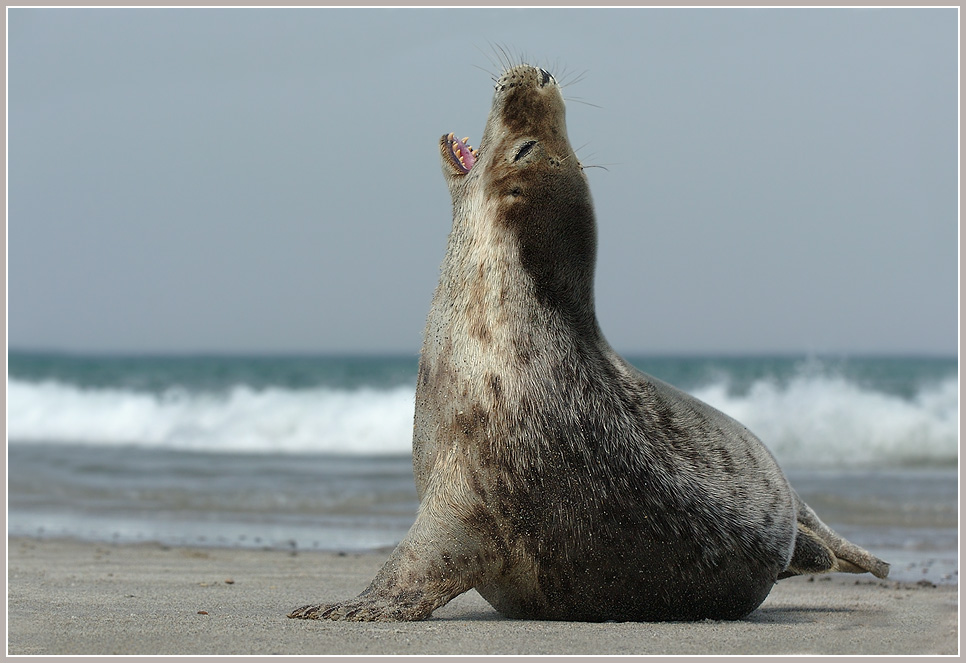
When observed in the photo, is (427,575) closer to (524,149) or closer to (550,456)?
(550,456)

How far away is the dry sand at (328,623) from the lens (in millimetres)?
5035

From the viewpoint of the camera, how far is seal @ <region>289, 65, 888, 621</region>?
18.3 feet

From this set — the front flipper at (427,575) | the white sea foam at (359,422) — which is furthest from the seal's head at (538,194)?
the white sea foam at (359,422)

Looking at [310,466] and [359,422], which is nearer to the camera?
[310,466]

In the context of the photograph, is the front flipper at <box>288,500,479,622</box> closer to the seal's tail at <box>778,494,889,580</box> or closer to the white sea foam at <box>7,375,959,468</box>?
the seal's tail at <box>778,494,889,580</box>

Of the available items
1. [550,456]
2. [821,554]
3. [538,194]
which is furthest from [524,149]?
[821,554]

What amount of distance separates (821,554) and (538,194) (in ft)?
8.82

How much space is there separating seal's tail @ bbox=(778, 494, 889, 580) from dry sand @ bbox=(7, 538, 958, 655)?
26cm

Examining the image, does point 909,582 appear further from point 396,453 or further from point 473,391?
point 396,453

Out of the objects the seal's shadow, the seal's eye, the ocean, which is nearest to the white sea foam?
the ocean

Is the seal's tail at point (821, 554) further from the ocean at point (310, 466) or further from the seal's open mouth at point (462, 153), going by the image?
→ the seal's open mouth at point (462, 153)

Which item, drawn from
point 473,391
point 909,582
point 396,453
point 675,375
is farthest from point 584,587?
point 675,375

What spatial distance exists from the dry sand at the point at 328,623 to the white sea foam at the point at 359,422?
12319 millimetres

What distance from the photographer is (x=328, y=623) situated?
538 centimetres
